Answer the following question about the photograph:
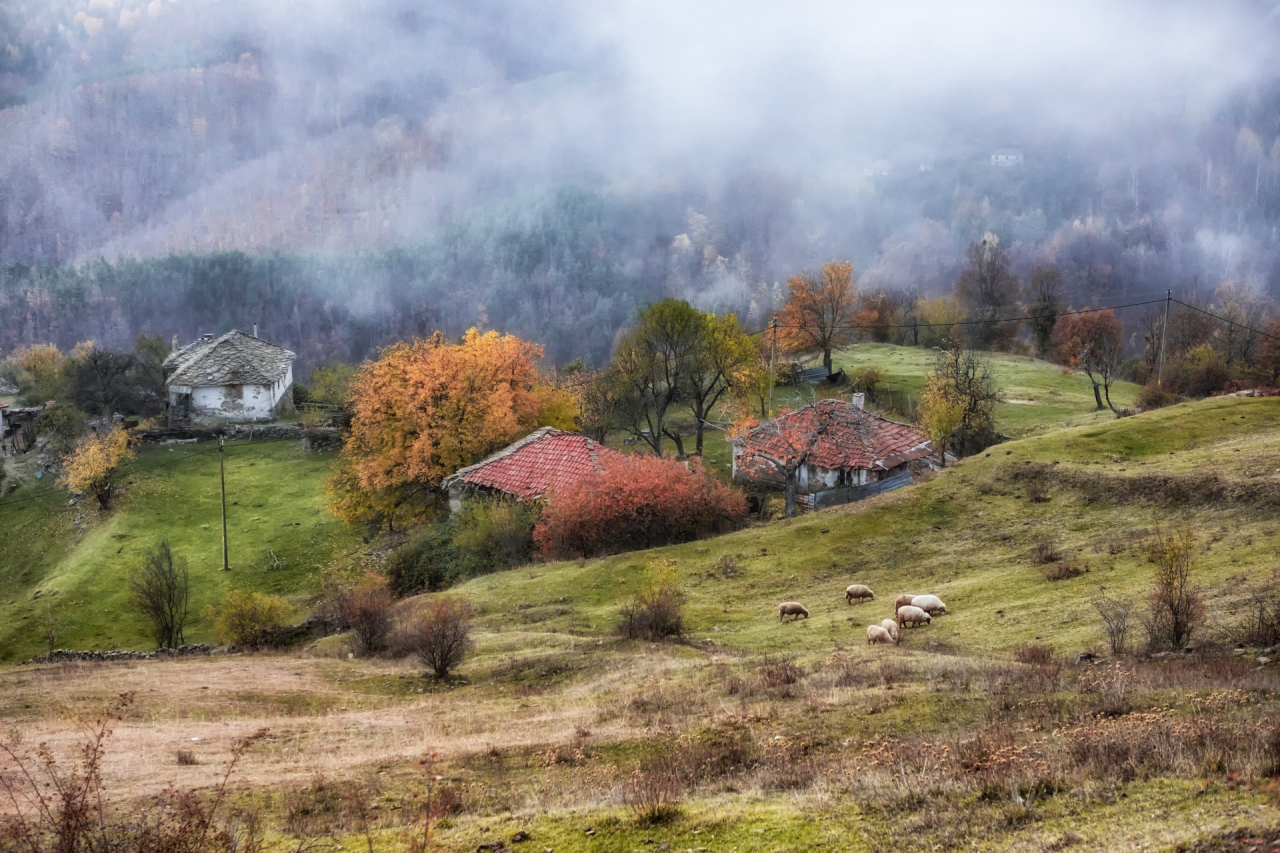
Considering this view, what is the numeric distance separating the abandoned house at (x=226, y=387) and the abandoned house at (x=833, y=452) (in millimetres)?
47607

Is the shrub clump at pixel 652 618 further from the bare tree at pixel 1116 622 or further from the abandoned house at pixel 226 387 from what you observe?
the abandoned house at pixel 226 387

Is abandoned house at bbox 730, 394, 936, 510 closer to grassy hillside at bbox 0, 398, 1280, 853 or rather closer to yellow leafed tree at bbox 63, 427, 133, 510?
grassy hillside at bbox 0, 398, 1280, 853

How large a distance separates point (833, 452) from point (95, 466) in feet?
157

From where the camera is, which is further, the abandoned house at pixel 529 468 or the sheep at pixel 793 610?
the abandoned house at pixel 529 468

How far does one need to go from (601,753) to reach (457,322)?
148m

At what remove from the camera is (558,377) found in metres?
75.4

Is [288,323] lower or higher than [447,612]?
higher

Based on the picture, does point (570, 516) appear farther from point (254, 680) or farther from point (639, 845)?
point (639, 845)

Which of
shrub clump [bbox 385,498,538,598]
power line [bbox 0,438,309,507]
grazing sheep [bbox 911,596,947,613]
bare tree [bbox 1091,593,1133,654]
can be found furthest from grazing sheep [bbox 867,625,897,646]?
power line [bbox 0,438,309,507]

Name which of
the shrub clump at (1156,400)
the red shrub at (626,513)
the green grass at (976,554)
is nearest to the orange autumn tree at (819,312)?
the shrub clump at (1156,400)

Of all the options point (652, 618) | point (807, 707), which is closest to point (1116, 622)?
point (807, 707)

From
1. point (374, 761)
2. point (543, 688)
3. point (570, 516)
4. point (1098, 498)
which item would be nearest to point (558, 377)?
point (570, 516)

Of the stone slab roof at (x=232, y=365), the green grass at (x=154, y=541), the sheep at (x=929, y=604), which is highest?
the stone slab roof at (x=232, y=365)

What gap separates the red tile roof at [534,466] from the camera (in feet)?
144
